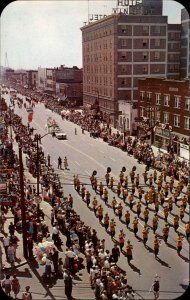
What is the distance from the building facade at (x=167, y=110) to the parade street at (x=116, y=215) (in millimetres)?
5486

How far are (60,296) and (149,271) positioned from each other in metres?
3.50

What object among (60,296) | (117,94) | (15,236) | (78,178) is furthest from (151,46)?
(60,296)

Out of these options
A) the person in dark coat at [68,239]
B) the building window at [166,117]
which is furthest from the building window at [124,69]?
the person in dark coat at [68,239]

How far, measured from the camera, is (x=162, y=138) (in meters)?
29.7

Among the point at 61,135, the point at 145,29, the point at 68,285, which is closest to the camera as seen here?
the point at 68,285

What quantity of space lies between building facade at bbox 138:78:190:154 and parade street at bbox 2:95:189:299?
5.49m

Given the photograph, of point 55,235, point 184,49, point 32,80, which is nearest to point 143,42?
point 184,49

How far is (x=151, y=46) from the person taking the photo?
44.2 meters

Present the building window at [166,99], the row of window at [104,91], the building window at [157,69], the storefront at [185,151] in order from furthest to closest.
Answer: the row of window at [104,91]
the building window at [157,69]
the building window at [166,99]
the storefront at [185,151]

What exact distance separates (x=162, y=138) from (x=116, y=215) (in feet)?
31.7

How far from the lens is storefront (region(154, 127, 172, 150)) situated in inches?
1074

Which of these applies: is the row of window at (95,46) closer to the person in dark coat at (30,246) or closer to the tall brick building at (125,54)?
the tall brick building at (125,54)

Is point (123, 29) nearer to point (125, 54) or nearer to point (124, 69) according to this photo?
point (125, 54)

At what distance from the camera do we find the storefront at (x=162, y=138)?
27.3m
